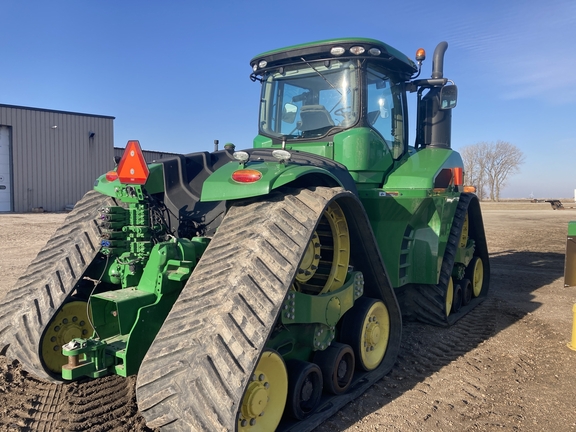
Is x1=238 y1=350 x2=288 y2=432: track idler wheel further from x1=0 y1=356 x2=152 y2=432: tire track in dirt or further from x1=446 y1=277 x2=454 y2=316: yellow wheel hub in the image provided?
x1=446 y1=277 x2=454 y2=316: yellow wheel hub

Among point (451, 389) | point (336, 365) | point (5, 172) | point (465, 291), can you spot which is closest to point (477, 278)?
point (465, 291)

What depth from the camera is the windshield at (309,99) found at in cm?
503

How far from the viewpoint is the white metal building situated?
2339cm

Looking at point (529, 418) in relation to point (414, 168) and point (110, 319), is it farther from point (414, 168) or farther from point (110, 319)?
point (110, 319)

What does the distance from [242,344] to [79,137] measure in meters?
25.9

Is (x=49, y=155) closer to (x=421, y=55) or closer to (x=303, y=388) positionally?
(x=421, y=55)

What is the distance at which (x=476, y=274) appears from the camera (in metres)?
7.95

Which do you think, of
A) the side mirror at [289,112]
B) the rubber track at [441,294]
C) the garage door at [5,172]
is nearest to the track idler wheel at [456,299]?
the rubber track at [441,294]

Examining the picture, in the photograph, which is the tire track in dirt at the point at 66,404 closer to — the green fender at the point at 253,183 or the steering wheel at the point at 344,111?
the green fender at the point at 253,183

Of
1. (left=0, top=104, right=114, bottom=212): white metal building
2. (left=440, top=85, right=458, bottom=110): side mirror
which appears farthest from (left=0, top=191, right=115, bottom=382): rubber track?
(left=0, top=104, right=114, bottom=212): white metal building

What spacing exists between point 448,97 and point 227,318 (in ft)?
15.1

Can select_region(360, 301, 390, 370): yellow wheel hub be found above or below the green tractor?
below

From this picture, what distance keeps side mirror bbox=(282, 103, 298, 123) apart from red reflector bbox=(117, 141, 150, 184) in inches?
83.3

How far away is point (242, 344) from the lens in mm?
2707
